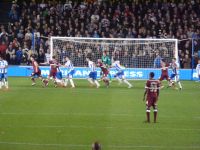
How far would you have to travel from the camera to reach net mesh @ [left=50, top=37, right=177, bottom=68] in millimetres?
37938

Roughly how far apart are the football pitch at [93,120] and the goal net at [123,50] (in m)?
6.25

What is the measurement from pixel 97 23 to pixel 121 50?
5.51m

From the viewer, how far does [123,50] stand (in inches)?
1523

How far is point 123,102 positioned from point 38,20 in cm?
1877

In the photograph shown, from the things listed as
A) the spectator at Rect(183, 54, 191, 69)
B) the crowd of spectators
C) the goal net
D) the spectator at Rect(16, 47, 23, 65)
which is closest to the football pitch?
the goal net

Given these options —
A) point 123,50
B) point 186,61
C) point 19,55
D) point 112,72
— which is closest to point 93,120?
point 112,72

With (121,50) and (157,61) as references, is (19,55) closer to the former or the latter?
(121,50)

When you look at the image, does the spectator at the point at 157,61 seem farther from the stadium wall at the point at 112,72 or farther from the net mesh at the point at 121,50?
the stadium wall at the point at 112,72

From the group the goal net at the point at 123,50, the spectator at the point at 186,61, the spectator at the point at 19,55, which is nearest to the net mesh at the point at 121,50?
the goal net at the point at 123,50

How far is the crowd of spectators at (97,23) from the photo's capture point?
41.2 meters

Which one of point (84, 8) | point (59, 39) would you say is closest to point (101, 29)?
point (84, 8)

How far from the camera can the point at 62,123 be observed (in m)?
19.7

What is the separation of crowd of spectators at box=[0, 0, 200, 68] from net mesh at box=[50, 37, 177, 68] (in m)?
2.06

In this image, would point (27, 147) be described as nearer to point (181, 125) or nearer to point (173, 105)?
point (181, 125)
